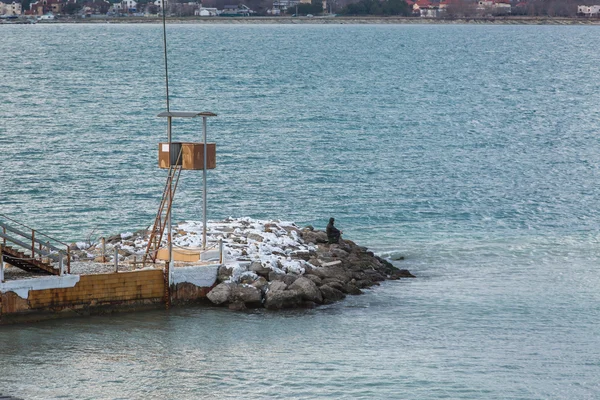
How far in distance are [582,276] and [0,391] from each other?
17725 millimetres

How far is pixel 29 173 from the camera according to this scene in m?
47.9

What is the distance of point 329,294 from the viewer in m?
28.8

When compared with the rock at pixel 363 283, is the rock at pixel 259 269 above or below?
above

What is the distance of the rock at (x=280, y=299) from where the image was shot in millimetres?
27859

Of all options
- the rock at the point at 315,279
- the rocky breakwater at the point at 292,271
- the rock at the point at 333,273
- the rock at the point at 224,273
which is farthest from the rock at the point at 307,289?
the rock at the point at 224,273

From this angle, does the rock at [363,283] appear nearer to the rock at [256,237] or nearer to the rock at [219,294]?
the rock at [256,237]

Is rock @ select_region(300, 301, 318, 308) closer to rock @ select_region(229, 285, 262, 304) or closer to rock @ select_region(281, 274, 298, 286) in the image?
rock @ select_region(281, 274, 298, 286)

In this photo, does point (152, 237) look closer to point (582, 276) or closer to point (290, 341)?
point (290, 341)

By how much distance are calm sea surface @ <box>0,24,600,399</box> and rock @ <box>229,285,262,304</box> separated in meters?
0.67

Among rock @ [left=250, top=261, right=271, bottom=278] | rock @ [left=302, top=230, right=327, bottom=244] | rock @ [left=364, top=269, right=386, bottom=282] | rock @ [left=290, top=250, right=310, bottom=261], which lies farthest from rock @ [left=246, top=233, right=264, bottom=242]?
rock @ [left=364, top=269, right=386, bottom=282]

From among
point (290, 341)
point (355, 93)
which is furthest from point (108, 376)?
point (355, 93)

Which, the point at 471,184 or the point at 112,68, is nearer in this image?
the point at 471,184

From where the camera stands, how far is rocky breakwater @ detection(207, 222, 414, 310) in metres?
28.0

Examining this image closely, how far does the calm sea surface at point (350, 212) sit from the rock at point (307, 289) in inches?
19.1
